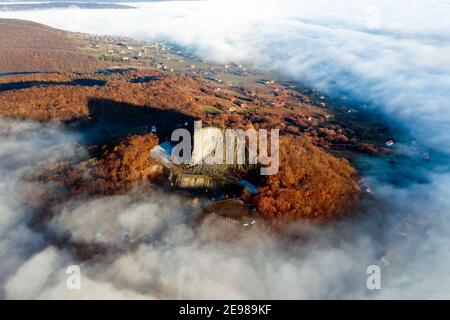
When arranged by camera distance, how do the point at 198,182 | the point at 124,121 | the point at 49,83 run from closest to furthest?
the point at 198,182 → the point at 124,121 → the point at 49,83

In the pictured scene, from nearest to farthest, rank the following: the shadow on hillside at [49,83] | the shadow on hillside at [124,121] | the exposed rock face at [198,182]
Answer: the exposed rock face at [198,182], the shadow on hillside at [124,121], the shadow on hillside at [49,83]

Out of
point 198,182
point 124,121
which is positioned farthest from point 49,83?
point 198,182

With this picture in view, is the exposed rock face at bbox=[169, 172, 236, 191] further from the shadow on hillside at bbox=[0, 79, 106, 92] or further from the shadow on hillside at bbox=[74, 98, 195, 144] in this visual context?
the shadow on hillside at bbox=[0, 79, 106, 92]

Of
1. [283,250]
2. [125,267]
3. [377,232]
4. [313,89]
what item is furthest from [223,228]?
[313,89]

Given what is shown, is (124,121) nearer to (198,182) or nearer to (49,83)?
(198,182)

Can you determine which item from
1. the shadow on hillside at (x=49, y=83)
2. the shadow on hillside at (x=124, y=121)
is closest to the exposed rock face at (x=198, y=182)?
the shadow on hillside at (x=124, y=121)

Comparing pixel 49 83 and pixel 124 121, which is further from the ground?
pixel 49 83

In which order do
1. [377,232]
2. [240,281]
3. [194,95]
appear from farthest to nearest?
[194,95], [377,232], [240,281]

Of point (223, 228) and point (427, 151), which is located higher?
point (223, 228)

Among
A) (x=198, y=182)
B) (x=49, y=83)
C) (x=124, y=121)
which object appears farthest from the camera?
(x=49, y=83)

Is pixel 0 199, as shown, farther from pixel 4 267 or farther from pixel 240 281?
pixel 240 281

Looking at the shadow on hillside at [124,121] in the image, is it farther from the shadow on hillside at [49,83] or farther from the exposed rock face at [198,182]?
the shadow on hillside at [49,83]
